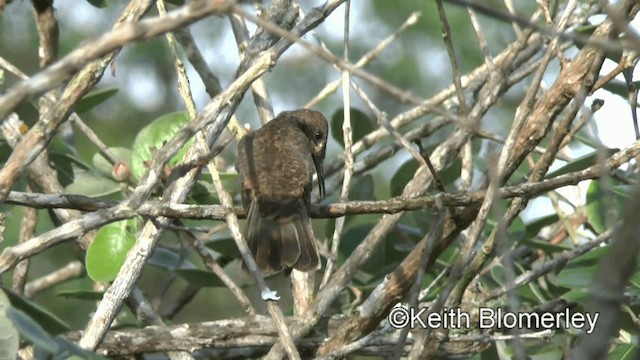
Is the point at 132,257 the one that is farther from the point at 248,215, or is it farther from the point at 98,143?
the point at 248,215

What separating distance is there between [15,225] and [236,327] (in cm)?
200

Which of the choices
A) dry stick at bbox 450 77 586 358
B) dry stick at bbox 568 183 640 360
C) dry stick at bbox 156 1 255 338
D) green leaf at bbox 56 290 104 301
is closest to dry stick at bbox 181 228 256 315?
dry stick at bbox 156 1 255 338

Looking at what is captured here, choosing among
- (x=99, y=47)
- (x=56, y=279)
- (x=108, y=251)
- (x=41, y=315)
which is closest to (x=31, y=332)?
(x=41, y=315)

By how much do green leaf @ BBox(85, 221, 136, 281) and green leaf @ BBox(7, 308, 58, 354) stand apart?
1.66 metres

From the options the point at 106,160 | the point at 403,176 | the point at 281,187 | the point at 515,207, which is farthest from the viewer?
the point at 281,187

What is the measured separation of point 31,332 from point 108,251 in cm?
177

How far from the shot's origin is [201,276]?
174 inches

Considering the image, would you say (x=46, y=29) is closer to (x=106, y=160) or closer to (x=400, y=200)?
(x=106, y=160)

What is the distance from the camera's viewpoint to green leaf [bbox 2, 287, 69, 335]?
2143 mm

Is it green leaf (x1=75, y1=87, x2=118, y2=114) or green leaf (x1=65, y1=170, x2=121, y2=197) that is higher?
green leaf (x1=75, y1=87, x2=118, y2=114)

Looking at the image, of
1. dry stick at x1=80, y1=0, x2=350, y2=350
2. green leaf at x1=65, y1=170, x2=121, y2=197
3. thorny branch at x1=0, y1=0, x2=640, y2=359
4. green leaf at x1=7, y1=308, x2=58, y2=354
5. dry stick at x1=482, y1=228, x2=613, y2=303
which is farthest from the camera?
green leaf at x1=65, y1=170, x2=121, y2=197

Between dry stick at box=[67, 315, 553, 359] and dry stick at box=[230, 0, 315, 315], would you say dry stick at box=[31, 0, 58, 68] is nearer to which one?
dry stick at box=[230, 0, 315, 315]

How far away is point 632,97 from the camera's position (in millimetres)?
3648

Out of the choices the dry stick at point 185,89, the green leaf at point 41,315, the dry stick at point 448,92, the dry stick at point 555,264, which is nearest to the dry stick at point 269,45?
the dry stick at point 185,89
